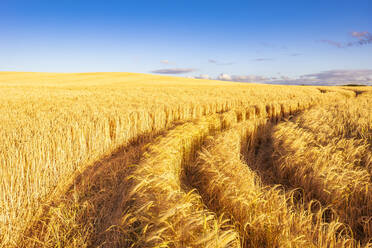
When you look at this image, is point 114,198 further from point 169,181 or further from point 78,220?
point 169,181

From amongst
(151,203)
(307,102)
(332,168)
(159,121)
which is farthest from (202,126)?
(307,102)

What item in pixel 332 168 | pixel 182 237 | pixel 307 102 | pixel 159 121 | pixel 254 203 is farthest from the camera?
pixel 307 102

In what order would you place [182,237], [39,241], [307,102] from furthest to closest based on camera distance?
[307,102]
[39,241]
[182,237]

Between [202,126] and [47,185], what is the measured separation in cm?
284

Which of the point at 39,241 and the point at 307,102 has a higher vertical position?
the point at 307,102

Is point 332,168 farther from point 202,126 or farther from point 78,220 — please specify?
point 78,220

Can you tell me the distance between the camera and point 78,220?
207 centimetres

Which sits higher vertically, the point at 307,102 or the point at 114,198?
the point at 307,102

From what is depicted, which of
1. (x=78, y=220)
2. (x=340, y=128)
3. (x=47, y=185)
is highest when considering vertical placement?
Result: (x=340, y=128)

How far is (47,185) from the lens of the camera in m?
2.41

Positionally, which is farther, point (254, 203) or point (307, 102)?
point (307, 102)

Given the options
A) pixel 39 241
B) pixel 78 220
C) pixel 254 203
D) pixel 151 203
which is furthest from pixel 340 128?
pixel 39 241

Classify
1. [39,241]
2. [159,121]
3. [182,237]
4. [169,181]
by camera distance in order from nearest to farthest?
[182,237] → [39,241] → [169,181] → [159,121]

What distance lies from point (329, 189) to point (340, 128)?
2.66 metres
